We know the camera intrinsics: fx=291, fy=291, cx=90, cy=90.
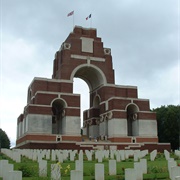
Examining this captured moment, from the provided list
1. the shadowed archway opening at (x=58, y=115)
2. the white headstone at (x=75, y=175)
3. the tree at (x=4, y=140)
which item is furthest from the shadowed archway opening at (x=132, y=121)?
the tree at (x=4, y=140)

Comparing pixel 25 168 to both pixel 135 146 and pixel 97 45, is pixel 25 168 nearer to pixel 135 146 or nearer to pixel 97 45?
pixel 135 146

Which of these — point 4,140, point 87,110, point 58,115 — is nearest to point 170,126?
point 87,110

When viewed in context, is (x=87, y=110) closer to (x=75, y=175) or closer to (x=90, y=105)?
(x=90, y=105)

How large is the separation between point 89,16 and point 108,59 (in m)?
6.78

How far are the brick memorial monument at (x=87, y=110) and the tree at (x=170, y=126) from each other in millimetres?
9461

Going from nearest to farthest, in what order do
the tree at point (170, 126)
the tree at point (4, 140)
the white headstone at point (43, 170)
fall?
the white headstone at point (43, 170)
the tree at point (170, 126)
the tree at point (4, 140)

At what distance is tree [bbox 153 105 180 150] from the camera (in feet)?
146

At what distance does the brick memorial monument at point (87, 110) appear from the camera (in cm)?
3281

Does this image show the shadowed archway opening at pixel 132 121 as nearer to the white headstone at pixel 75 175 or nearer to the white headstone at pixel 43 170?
the white headstone at pixel 43 170

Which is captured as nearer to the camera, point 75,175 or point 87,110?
point 75,175

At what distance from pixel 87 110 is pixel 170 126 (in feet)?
43.3

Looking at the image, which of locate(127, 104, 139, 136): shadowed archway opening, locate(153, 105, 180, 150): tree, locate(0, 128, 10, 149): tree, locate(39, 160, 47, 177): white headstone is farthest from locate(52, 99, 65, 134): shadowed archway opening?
locate(0, 128, 10, 149): tree

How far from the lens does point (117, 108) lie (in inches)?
1389

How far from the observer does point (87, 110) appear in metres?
42.9
